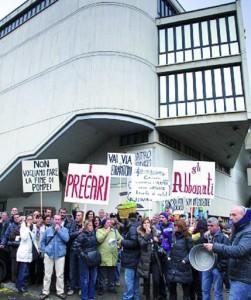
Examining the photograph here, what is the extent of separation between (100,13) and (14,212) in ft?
47.7

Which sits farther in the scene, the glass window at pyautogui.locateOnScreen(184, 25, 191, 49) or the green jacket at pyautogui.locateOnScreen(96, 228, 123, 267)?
the glass window at pyautogui.locateOnScreen(184, 25, 191, 49)

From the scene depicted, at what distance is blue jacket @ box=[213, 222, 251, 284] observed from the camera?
3652 mm

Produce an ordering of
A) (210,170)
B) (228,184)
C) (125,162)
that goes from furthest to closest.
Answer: (228,184) < (125,162) < (210,170)

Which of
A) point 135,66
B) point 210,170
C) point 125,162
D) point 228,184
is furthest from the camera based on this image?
point 228,184

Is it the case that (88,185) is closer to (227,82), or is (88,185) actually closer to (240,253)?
(240,253)

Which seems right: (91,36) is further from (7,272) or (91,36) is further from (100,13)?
(7,272)

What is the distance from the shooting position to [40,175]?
9805 millimetres

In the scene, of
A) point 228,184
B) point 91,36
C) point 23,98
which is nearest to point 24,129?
point 23,98

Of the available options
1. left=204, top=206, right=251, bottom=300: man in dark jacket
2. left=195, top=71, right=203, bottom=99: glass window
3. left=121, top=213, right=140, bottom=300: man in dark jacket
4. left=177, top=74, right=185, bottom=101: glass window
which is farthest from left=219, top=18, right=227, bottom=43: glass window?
left=204, top=206, right=251, bottom=300: man in dark jacket

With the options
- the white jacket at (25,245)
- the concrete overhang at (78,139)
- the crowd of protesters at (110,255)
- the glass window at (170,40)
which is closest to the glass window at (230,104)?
the concrete overhang at (78,139)

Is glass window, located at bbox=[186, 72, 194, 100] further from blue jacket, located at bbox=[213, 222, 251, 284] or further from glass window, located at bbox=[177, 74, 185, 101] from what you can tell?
blue jacket, located at bbox=[213, 222, 251, 284]

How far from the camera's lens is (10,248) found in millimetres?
8172

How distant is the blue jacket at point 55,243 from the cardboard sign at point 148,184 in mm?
2576

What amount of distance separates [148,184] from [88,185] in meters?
1.99
